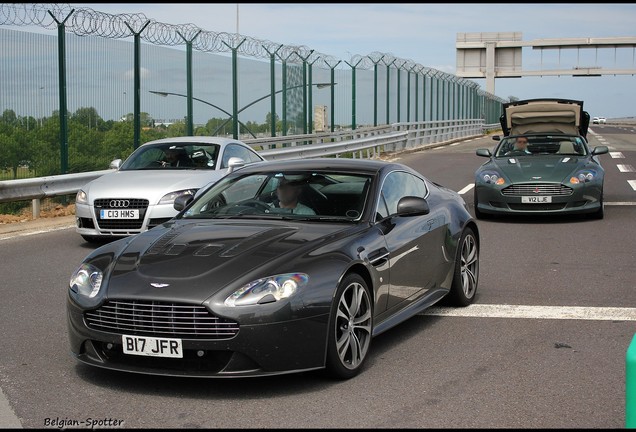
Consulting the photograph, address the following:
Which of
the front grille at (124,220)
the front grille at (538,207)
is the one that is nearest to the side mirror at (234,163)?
the front grille at (124,220)

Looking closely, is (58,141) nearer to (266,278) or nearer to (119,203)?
(119,203)

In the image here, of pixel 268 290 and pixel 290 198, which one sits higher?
pixel 290 198

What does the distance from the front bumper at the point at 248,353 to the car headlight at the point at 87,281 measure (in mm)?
309

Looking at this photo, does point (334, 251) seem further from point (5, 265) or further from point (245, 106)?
point (245, 106)

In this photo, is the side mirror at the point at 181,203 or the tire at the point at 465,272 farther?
the tire at the point at 465,272

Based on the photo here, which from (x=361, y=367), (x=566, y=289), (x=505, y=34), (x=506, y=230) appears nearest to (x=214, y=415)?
(x=361, y=367)

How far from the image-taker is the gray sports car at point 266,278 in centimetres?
539

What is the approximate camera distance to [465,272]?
8062 mm

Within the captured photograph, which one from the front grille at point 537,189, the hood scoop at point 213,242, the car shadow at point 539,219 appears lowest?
the car shadow at point 539,219

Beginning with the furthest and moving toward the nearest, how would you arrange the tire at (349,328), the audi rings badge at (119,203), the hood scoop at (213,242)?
the audi rings badge at (119,203) → the hood scoop at (213,242) → the tire at (349,328)

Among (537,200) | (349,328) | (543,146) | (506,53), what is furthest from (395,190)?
(506,53)

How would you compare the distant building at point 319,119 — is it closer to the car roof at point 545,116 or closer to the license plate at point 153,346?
the car roof at point 545,116

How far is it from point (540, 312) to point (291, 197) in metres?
2.31

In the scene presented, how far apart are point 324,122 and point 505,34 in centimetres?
6319
